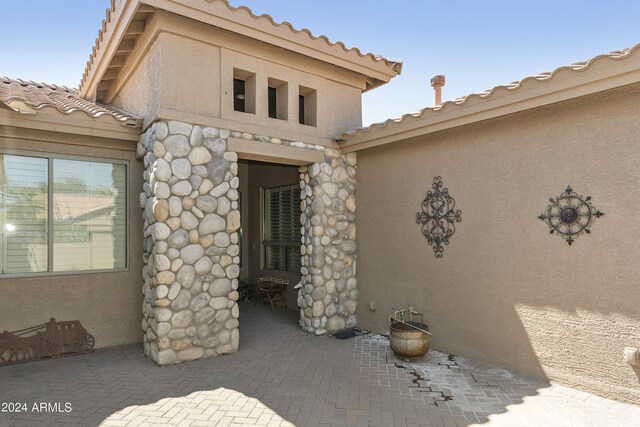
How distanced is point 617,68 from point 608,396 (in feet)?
11.1

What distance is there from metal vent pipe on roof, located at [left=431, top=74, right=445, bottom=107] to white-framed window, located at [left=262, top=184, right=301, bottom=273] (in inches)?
129

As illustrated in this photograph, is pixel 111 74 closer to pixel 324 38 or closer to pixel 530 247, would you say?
pixel 324 38

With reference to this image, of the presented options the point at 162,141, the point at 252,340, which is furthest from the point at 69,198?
the point at 252,340

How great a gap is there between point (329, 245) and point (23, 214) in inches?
180

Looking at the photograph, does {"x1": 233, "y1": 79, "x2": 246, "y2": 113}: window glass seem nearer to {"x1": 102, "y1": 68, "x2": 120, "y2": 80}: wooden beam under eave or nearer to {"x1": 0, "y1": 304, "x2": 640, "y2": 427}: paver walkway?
{"x1": 102, "y1": 68, "x2": 120, "y2": 80}: wooden beam under eave

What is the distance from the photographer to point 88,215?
5.69 meters

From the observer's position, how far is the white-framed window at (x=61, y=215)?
520 centimetres

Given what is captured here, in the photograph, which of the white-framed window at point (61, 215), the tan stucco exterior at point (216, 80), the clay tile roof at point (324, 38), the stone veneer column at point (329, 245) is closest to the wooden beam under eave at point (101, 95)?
the tan stucco exterior at point (216, 80)

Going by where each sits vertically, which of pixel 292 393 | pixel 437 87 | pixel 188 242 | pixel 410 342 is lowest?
pixel 292 393

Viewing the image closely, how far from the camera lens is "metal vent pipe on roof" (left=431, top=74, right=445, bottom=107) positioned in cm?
730

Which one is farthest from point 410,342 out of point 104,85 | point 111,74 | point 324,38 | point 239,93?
point 104,85

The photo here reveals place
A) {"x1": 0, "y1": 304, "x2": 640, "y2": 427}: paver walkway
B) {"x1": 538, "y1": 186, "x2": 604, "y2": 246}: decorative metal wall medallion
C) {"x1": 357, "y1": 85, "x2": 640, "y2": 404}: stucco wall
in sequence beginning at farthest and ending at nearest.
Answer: {"x1": 538, "y1": 186, "x2": 604, "y2": 246}: decorative metal wall medallion < {"x1": 357, "y1": 85, "x2": 640, "y2": 404}: stucco wall < {"x1": 0, "y1": 304, "x2": 640, "y2": 427}: paver walkway

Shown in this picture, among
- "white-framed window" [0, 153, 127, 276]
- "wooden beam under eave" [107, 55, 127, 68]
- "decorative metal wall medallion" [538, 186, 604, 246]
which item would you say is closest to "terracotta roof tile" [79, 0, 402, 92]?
"wooden beam under eave" [107, 55, 127, 68]

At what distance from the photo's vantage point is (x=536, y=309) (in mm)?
4574
